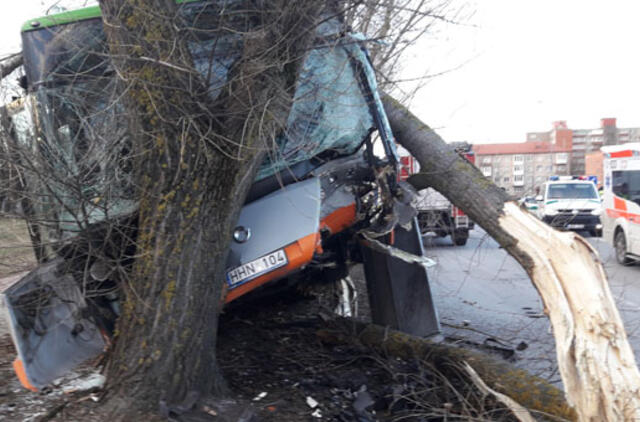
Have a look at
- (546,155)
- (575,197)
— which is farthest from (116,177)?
(546,155)

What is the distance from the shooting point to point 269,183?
471 centimetres

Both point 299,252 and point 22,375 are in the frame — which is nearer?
point 22,375

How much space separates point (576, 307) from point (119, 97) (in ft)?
9.85

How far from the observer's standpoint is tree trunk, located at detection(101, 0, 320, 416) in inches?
143

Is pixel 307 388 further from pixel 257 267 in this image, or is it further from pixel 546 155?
pixel 546 155

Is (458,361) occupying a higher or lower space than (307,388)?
higher

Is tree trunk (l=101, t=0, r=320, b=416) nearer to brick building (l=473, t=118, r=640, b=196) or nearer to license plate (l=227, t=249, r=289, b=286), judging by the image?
license plate (l=227, t=249, r=289, b=286)

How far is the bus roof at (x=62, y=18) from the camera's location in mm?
4344

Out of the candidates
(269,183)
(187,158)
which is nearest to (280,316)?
(269,183)

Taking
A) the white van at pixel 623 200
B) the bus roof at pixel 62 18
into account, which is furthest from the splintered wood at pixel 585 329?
the white van at pixel 623 200

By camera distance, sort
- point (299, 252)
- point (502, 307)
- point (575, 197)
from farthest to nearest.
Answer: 1. point (575, 197)
2. point (502, 307)
3. point (299, 252)

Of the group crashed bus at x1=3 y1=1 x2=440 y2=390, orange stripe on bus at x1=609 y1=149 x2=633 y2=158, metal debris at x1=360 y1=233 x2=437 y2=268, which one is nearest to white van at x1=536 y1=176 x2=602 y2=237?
orange stripe on bus at x1=609 y1=149 x2=633 y2=158

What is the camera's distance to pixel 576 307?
359 cm

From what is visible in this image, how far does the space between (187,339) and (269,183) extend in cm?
147
